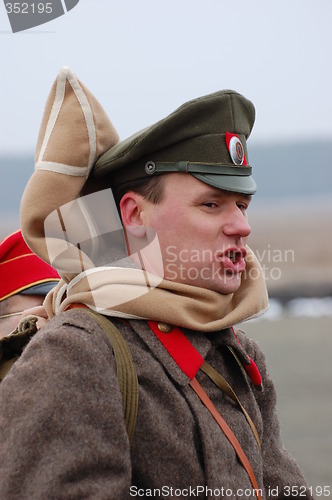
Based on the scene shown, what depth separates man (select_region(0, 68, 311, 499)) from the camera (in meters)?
2.15

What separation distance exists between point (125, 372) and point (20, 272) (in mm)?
1518

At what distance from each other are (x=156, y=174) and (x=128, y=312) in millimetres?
430

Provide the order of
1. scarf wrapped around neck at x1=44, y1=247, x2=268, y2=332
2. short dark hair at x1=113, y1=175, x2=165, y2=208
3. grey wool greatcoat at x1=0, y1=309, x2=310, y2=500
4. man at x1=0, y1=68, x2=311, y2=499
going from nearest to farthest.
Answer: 1. grey wool greatcoat at x1=0, y1=309, x2=310, y2=500
2. man at x1=0, y1=68, x2=311, y2=499
3. scarf wrapped around neck at x1=44, y1=247, x2=268, y2=332
4. short dark hair at x1=113, y1=175, x2=165, y2=208

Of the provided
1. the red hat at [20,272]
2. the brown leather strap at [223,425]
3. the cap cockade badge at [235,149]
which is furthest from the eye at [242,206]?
the red hat at [20,272]

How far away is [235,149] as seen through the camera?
251cm

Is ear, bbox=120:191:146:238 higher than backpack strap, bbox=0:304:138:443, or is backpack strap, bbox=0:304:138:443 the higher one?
ear, bbox=120:191:146:238

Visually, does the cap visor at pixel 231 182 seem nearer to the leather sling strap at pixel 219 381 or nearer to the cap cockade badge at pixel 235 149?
the cap cockade badge at pixel 235 149

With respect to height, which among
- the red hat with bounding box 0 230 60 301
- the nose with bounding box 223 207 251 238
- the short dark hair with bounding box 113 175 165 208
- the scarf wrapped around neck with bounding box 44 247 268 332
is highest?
the short dark hair with bounding box 113 175 165 208

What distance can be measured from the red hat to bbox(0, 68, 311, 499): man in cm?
93

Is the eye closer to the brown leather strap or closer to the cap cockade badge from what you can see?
the cap cockade badge

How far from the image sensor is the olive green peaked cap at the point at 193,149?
2.42 meters

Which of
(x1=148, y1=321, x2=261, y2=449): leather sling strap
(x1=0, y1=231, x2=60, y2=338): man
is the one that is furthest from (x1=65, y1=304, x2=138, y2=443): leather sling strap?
(x1=0, y1=231, x2=60, y2=338): man

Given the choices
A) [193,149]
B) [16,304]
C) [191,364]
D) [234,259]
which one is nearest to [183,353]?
[191,364]

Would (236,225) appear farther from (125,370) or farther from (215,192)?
(125,370)
